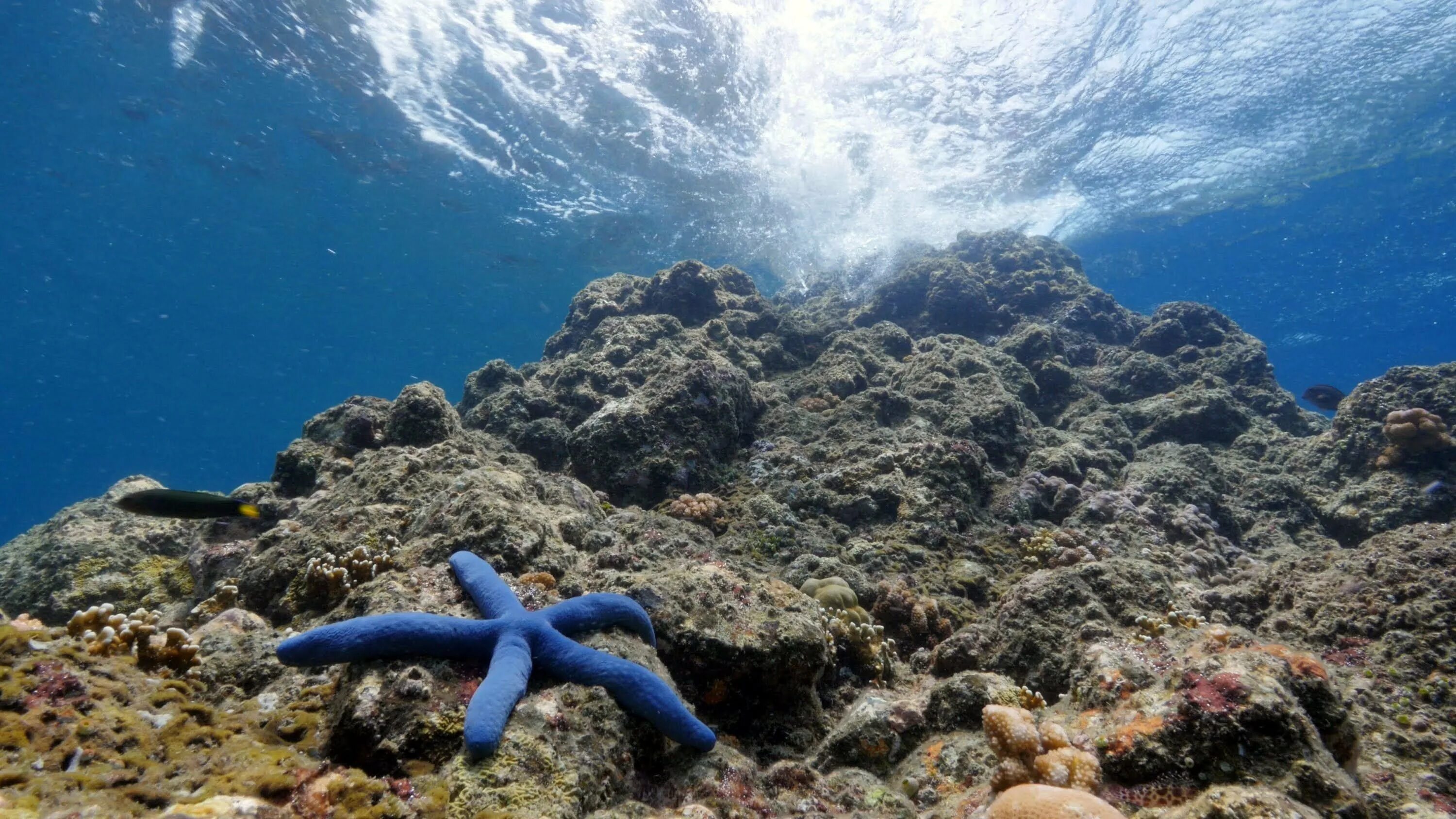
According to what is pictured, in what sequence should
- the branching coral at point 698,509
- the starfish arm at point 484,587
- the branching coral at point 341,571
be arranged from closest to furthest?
1. the starfish arm at point 484,587
2. the branching coral at point 341,571
3. the branching coral at point 698,509

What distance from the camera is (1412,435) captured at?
8211 mm

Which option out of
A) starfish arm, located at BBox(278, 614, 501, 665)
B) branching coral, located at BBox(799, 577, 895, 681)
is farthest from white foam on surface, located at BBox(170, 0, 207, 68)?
branching coral, located at BBox(799, 577, 895, 681)

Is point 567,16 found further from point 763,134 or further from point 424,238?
point 424,238

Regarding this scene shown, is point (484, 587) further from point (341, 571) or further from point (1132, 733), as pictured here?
point (1132, 733)

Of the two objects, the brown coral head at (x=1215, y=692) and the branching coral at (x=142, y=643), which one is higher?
the brown coral head at (x=1215, y=692)

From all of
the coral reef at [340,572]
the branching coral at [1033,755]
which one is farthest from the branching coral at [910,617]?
the coral reef at [340,572]

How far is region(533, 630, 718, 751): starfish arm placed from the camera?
8.96 ft

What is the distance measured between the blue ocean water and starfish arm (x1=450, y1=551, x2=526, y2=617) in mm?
17343

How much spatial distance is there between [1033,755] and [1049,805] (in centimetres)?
58

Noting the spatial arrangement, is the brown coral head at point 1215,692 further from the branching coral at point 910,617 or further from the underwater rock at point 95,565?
the underwater rock at point 95,565

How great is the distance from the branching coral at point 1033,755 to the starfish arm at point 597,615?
6.10 ft

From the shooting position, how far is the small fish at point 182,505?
13.0 ft

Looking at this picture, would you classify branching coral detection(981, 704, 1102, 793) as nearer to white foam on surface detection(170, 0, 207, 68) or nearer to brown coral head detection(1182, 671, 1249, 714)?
brown coral head detection(1182, 671, 1249, 714)

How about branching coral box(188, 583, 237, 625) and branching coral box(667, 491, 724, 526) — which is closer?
branching coral box(188, 583, 237, 625)
